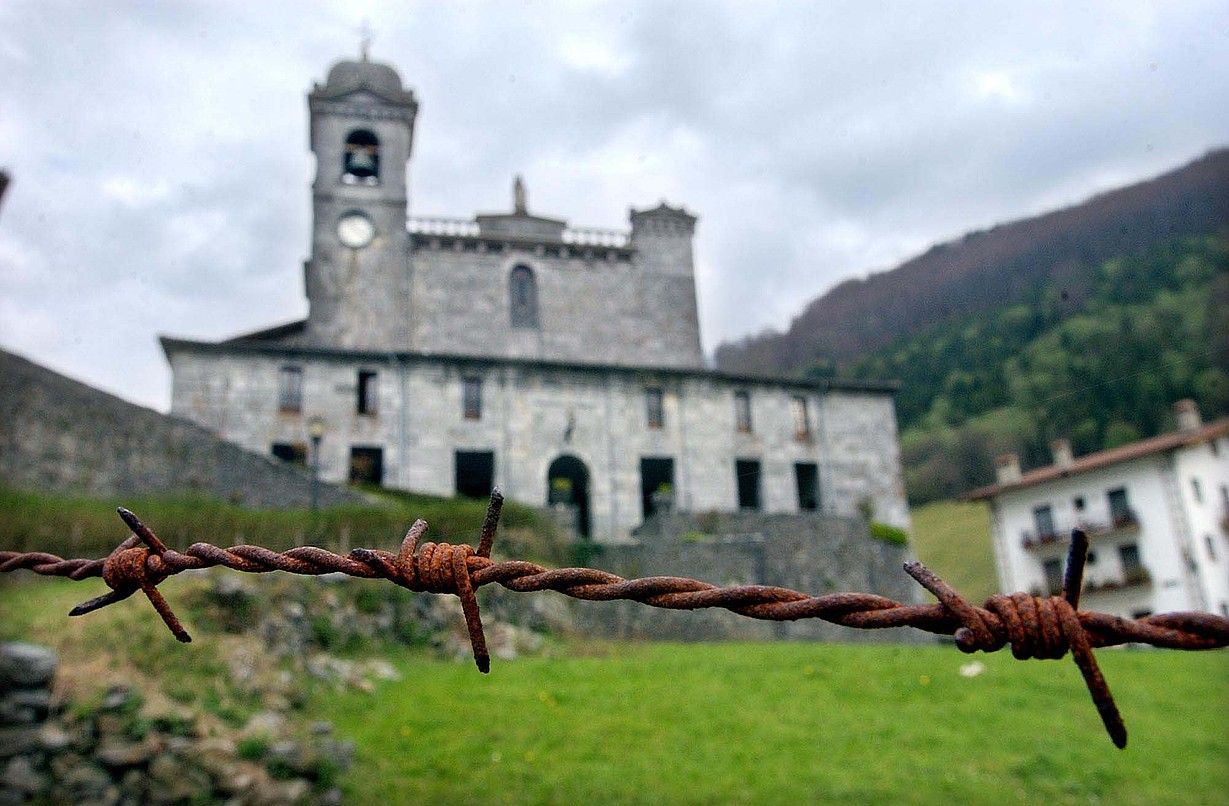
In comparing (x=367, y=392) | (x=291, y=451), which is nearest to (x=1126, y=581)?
(x=367, y=392)

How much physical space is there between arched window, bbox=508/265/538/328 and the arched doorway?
706 centimetres

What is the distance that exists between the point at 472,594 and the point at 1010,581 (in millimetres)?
41372

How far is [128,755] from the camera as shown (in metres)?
10.0

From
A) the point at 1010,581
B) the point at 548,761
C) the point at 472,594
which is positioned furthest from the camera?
the point at 1010,581

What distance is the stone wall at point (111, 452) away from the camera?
1894cm

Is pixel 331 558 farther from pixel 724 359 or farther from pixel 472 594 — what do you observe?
pixel 724 359

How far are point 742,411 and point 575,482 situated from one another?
20.8 ft

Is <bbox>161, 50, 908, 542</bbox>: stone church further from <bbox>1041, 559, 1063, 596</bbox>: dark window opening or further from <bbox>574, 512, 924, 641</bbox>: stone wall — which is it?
<bbox>1041, 559, 1063, 596</bbox>: dark window opening

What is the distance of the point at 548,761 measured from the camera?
11.8 meters

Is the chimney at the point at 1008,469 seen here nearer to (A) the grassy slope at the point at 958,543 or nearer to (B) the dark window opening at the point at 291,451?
(A) the grassy slope at the point at 958,543

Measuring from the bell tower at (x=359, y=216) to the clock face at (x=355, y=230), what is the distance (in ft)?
0.12

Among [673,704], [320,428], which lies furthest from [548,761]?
[320,428]

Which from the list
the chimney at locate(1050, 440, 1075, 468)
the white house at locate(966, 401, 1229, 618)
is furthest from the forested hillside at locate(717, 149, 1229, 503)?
the white house at locate(966, 401, 1229, 618)

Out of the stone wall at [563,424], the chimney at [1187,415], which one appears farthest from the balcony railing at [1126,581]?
the stone wall at [563,424]
